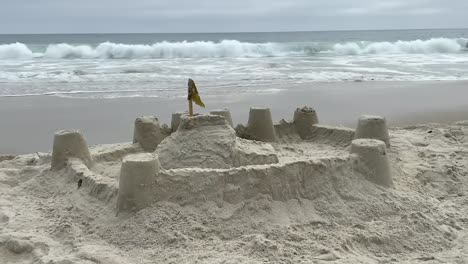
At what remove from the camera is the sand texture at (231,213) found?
291 centimetres

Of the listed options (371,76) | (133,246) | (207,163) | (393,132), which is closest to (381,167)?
(207,163)

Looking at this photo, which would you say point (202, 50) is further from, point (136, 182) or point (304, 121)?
point (136, 182)

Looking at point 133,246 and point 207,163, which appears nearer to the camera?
point 133,246

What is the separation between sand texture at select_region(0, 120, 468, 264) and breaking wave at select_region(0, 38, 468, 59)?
1809 cm

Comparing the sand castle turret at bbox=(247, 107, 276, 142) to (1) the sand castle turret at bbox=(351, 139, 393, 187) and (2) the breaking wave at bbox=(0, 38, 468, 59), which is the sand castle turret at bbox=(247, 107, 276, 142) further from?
(2) the breaking wave at bbox=(0, 38, 468, 59)

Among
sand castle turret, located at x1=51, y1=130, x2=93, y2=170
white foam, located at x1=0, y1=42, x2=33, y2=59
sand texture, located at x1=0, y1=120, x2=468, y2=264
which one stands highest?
white foam, located at x1=0, y1=42, x2=33, y2=59

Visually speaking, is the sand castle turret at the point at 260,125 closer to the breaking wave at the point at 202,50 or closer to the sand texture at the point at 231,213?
the sand texture at the point at 231,213

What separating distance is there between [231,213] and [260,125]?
183 centimetres

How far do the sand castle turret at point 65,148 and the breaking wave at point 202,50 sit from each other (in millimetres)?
17492

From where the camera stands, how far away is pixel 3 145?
5.90 meters

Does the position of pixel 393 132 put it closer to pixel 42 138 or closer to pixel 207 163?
pixel 207 163

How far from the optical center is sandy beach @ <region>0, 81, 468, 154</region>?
21.1 ft

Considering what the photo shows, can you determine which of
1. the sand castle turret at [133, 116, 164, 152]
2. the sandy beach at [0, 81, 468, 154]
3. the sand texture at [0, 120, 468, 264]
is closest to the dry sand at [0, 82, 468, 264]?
the sand texture at [0, 120, 468, 264]

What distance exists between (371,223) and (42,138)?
14.4 ft
